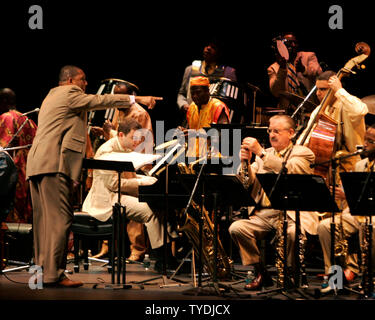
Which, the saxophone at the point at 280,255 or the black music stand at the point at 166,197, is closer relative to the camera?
the saxophone at the point at 280,255

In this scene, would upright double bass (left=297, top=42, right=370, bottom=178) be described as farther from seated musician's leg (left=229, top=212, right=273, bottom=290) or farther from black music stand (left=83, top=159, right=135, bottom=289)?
black music stand (left=83, top=159, right=135, bottom=289)

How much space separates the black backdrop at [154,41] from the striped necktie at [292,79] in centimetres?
69

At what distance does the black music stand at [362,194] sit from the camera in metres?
4.79

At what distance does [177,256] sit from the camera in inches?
287

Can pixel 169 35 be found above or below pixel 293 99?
above

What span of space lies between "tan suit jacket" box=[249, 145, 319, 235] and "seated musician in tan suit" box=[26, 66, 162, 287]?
3.90ft

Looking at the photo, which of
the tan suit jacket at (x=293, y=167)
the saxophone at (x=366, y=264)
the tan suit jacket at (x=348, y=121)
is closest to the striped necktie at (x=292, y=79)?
the tan suit jacket at (x=348, y=121)

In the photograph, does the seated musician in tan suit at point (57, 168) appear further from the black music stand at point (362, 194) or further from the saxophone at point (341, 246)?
the saxophone at point (341, 246)

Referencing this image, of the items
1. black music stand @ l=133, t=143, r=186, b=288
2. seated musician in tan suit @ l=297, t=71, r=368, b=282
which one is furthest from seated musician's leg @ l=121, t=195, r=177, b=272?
seated musician in tan suit @ l=297, t=71, r=368, b=282

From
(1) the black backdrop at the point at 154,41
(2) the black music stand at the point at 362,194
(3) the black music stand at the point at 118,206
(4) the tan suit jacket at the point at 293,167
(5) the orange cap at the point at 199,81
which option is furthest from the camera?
(1) the black backdrop at the point at 154,41

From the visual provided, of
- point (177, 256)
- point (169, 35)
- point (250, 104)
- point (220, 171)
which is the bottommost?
point (177, 256)
